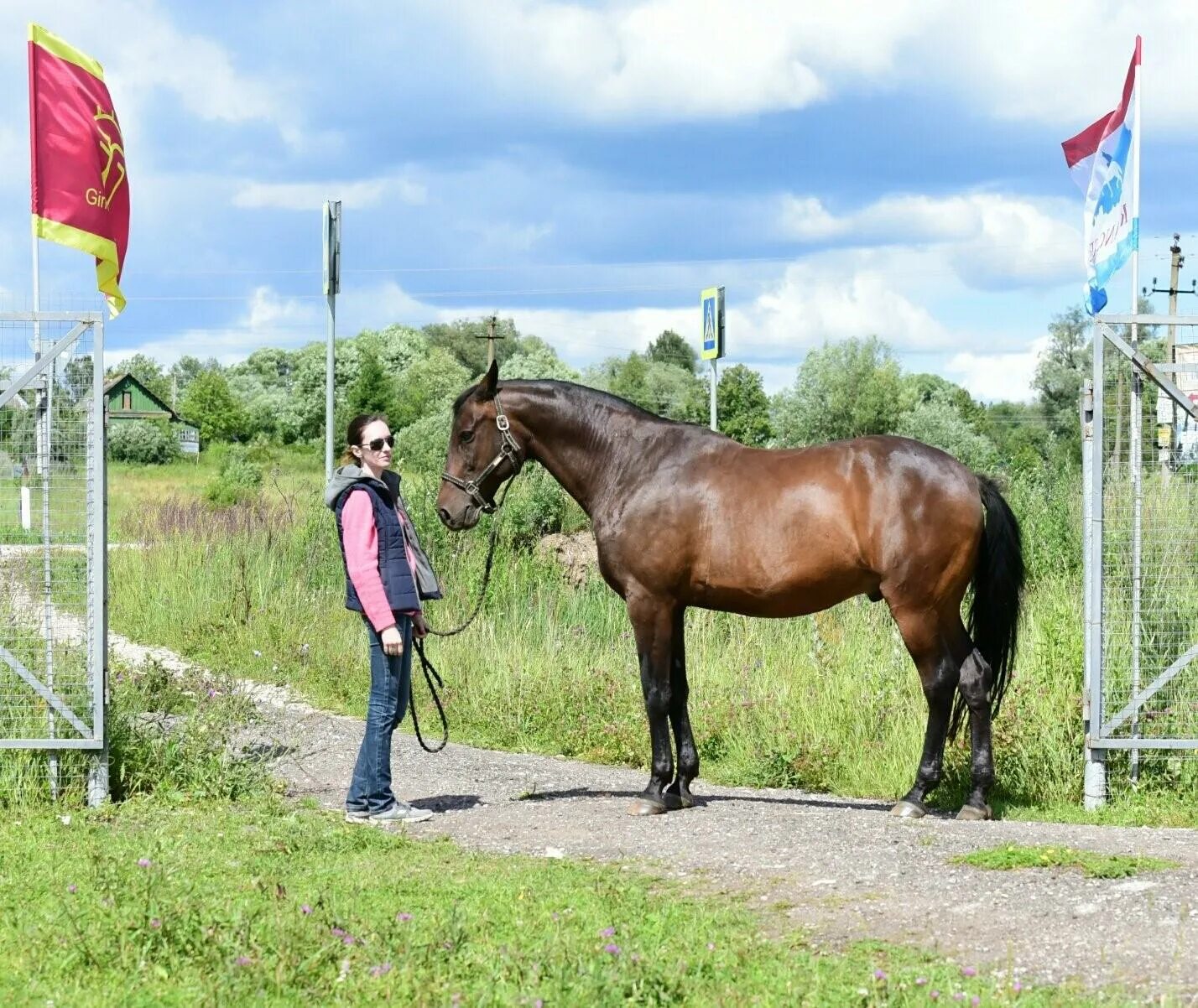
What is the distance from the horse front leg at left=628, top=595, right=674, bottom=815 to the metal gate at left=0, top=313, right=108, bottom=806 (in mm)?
2897

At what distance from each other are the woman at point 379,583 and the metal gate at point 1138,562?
12.1 ft

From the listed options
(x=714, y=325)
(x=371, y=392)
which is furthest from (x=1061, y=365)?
(x=714, y=325)

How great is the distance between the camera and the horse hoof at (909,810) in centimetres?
723

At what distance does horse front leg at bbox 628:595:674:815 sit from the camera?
737cm

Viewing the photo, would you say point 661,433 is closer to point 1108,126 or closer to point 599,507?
point 599,507

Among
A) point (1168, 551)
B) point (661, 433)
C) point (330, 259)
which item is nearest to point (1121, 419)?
point (1168, 551)

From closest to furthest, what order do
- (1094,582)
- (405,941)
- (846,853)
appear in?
(405,941) → (846,853) → (1094,582)

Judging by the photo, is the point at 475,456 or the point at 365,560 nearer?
the point at 365,560

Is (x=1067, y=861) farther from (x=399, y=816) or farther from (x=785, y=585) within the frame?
(x=399, y=816)

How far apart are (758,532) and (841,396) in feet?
163

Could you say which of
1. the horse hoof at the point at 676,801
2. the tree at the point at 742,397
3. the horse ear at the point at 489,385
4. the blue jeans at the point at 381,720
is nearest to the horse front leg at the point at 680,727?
the horse hoof at the point at 676,801

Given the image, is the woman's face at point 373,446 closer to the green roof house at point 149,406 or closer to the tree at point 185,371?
the green roof house at point 149,406

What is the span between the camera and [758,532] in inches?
286

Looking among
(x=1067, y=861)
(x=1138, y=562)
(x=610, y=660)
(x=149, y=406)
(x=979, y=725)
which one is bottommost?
→ (x=1067, y=861)
